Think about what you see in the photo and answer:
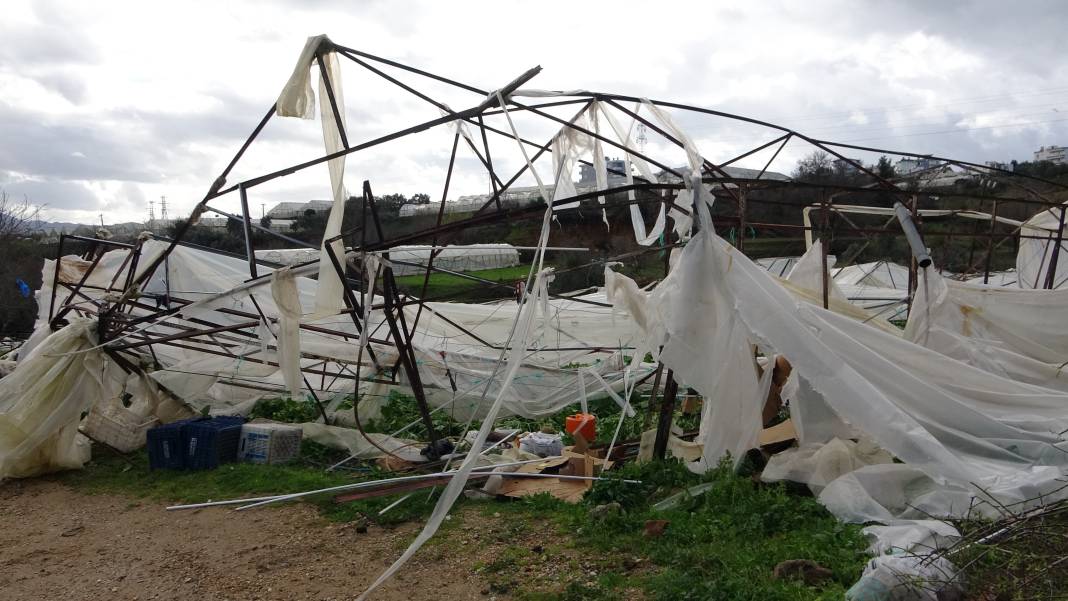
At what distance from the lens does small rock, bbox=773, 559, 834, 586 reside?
13.6ft

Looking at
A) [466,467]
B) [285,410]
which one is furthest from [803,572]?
[285,410]

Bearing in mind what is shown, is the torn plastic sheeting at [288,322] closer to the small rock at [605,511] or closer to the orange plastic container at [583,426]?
the orange plastic container at [583,426]

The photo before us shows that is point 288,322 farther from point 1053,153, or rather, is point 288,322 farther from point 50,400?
point 1053,153

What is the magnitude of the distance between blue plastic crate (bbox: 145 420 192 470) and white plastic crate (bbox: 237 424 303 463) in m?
0.61

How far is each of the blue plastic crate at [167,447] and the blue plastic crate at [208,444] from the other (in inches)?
2.1

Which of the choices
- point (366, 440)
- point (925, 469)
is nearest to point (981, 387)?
point (925, 469)

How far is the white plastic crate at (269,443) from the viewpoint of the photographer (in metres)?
8.52

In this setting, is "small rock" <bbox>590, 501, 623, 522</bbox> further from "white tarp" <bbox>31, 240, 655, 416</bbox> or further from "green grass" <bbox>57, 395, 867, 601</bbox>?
"white tarp" <bbox>31, 240, 655, 416</bbox>

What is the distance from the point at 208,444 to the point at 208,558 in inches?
110

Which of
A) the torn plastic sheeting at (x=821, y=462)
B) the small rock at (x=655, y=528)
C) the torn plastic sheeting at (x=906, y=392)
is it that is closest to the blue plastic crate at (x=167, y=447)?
the small rock at (x=655, y=528)

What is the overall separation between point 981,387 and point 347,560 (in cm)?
495

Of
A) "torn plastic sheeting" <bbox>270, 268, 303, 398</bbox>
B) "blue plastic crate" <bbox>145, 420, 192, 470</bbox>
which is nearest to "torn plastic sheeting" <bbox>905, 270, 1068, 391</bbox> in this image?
"torn plastic sheeting" <bbox>270, 268, 303, 398</bbox>

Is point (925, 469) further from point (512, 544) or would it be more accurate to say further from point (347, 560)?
point (347, 560)

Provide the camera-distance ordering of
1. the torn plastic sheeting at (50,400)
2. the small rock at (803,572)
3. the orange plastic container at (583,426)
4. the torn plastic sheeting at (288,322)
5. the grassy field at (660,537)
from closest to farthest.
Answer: the small rock at (803,572)
the grassy field at (660,537)
the torn plastic sheeting at (288,322)
the orange plastic container at (583,426)
the torn plastic sheeting at (50,400)
